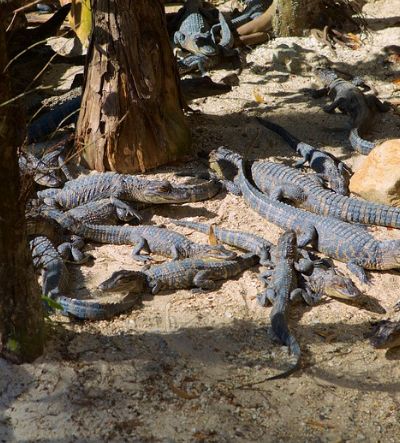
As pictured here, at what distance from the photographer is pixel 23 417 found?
12.9 ft

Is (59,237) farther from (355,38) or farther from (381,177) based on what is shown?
(355,38)

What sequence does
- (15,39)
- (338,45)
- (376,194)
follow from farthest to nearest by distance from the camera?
(338,45) → (15,39) → (376,194)

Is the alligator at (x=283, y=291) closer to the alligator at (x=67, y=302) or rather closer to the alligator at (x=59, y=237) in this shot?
the alligator at (x=67, y=302)

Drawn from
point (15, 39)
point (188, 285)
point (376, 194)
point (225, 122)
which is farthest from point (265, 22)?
point (188, 285)

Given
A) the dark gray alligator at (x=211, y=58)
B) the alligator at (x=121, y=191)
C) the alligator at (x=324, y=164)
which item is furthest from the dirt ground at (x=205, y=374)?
the dark gray alligator at (x=211, y=58)

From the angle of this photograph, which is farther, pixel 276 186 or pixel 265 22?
pixel 265 22

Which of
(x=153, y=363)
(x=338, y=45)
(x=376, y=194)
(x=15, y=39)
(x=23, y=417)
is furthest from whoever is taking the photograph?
(x=338, y=45)

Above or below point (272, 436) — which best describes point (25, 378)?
above

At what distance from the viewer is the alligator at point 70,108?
8.26 metres

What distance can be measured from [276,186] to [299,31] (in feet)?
16.2

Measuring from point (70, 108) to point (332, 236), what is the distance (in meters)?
4.45

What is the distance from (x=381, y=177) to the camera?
6637mm

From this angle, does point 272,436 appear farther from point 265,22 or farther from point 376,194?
point 265,22

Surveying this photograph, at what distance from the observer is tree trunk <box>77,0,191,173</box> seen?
6.72m
